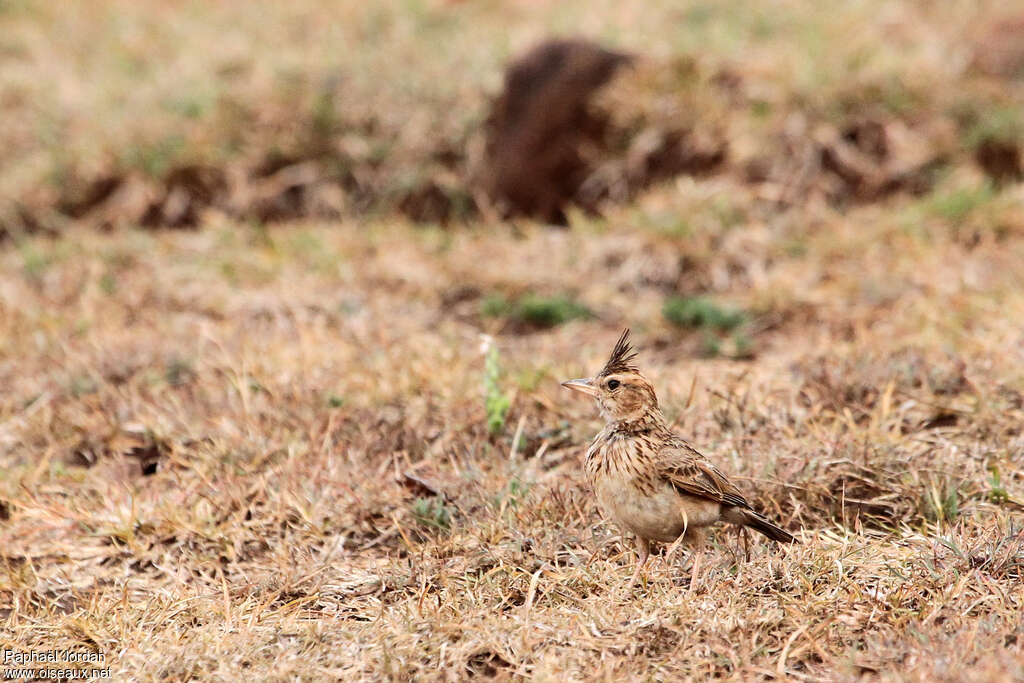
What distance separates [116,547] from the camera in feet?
13.2

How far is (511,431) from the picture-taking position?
179 inches

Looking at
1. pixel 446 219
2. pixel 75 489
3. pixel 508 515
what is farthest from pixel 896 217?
pixel 75 489

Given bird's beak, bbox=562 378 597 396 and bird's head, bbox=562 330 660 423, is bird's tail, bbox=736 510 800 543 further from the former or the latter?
bird's beak, bbox=562 378 597 396

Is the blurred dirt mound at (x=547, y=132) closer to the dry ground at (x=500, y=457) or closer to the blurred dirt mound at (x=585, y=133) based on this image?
the blurred dirt mound at (x=585, y=133)

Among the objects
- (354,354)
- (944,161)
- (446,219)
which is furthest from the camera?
(446,219)

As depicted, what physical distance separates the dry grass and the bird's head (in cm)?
39

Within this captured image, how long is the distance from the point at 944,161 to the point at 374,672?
6063 mm

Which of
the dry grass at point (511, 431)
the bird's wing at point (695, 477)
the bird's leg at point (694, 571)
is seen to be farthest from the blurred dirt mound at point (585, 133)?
the bird's leg at point (694, 571)

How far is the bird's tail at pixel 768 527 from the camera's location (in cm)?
356

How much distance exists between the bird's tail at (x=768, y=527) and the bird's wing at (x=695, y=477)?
3 cm

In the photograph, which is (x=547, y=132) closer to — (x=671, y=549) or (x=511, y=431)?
(x=511, y=431)

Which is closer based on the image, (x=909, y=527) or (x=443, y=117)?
(x=909, y=527)

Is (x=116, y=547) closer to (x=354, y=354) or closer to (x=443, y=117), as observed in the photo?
(x=354, y=354)

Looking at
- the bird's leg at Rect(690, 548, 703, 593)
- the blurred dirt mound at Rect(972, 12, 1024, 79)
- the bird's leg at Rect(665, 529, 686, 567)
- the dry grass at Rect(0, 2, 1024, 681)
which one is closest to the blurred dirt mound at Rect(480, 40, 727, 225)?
the dry grass at Rect(0, 2, 1024, 681)
